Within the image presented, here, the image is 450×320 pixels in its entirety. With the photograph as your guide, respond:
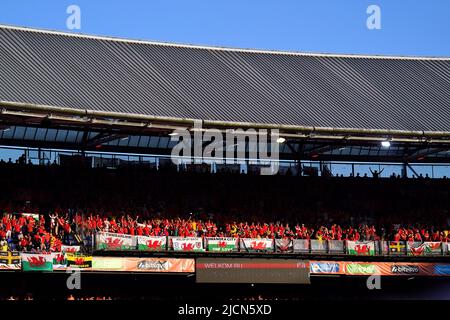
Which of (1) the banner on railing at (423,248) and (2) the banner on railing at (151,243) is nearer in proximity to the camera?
(2) the banner on railing at (151,243)

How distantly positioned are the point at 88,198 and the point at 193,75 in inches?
403

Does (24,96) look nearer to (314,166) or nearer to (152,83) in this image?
(152,83)

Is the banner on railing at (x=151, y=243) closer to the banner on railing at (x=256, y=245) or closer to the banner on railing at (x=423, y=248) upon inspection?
the banner on railing at (x=256, y=245)

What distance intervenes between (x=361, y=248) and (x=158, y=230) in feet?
35.7

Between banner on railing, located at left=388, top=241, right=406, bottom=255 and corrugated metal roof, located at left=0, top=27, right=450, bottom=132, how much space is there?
6392mm

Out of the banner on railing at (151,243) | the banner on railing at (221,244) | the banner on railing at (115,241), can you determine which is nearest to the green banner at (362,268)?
the banner on railing at (221,244)

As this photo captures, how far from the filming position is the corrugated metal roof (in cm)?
4719

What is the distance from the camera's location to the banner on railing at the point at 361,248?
48.1m

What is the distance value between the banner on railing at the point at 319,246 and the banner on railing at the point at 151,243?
7.86m

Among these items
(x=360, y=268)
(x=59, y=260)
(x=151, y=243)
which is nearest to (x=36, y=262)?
A: (x=59, y=260)

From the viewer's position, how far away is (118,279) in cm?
4631

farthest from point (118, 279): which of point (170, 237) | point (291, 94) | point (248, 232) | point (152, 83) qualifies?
point (291, 94)

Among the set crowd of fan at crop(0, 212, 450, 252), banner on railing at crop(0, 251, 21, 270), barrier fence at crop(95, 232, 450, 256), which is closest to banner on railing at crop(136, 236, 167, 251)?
barrier fence at crop(95, 232, 450, 256)

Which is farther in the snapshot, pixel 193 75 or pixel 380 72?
pixel 380 72
